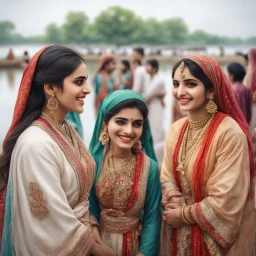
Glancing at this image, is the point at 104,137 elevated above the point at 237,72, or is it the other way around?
the point at 237,72

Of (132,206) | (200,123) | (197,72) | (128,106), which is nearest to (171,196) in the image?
(132,206)

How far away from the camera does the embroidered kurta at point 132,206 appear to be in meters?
1.80

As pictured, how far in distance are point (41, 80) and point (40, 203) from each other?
0.55 m

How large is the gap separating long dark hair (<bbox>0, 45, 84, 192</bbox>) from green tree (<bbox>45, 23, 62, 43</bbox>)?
5078 millimetres

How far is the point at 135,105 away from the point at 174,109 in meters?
3.45

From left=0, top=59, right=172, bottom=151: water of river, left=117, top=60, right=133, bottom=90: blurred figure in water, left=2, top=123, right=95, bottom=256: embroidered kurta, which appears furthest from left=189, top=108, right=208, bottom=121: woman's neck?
left=117, top=60, right=133, bottom=90: blurred figure in water

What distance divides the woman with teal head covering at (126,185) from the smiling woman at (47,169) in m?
0.19

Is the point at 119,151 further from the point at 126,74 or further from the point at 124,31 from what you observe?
the point at 124,31

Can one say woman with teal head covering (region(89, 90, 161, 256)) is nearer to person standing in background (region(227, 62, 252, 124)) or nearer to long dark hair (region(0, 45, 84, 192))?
long dark hair (region(0, 45, 84, 192))

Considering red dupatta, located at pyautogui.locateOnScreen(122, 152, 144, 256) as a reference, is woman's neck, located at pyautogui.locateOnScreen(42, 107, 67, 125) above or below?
above

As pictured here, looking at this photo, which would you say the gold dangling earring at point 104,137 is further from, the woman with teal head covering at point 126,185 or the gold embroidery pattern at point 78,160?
the gold embroidery pattern at point 78,160

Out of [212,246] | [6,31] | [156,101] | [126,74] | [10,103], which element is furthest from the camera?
[126,74]

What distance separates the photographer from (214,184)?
1696mm

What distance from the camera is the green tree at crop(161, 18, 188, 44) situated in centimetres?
684
